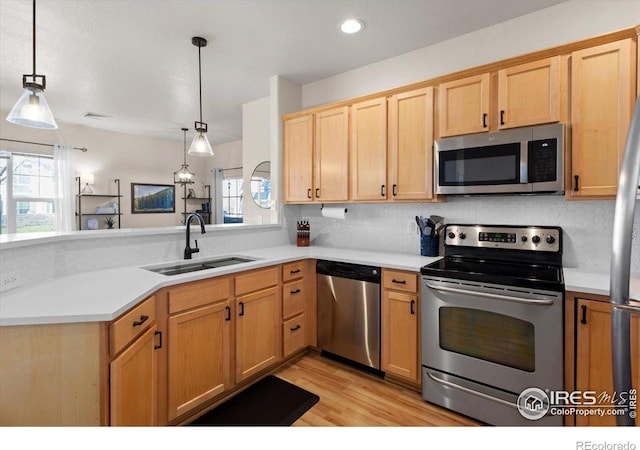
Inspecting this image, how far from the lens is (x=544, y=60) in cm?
208

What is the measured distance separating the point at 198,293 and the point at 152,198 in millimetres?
5348

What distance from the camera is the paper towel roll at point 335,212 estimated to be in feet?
10.6

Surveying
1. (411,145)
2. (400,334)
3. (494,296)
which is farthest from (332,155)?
(494,296)

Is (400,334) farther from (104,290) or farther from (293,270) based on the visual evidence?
(104,290)

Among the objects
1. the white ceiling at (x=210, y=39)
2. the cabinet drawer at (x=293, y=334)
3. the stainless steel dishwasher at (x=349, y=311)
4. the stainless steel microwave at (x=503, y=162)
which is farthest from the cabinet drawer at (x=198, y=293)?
the white ceiling at (x=210, y=39)

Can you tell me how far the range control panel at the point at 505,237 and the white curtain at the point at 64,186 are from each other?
5931 mm

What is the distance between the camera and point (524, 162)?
2129 millimetres

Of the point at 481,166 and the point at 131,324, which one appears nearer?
the point at 131,324

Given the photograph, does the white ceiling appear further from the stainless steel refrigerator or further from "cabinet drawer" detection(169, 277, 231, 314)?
A: the stainless steel refrigerator

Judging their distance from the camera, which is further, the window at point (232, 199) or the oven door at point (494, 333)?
the window at point (232, 199)

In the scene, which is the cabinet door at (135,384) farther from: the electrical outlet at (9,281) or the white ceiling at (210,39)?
the white ceiling at (210,39)

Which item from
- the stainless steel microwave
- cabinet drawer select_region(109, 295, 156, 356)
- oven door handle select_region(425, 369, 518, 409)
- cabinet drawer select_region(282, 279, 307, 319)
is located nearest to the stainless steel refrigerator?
oven door handle select_region(425, 369, 518, 409)

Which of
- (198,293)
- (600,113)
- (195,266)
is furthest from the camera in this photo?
(195,266)

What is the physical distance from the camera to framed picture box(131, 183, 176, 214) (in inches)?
249
